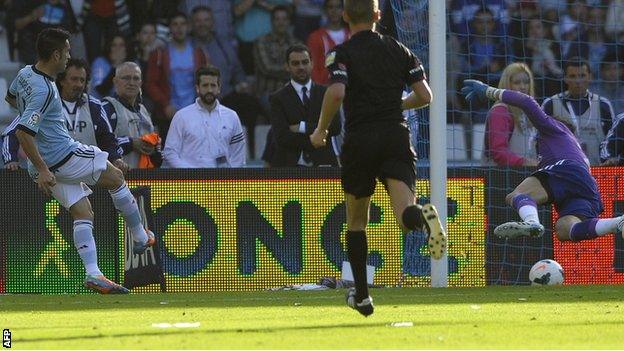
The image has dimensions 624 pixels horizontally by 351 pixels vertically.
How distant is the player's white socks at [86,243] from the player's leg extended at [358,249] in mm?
3319

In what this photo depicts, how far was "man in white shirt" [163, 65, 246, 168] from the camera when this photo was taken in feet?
45.3

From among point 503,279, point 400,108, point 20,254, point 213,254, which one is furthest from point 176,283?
point 400,108

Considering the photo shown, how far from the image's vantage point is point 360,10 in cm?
882

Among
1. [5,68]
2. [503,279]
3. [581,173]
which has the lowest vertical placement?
[503,279]

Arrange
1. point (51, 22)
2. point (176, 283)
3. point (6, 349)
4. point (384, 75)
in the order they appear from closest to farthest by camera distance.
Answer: point (6, 349)
point (384, 75)
point (176, 283)
point (51, 22)

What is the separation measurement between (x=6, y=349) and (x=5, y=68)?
9662mm

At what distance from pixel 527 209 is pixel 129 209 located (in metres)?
3.26

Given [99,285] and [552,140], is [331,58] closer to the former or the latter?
[99,285]

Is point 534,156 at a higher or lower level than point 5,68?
lower

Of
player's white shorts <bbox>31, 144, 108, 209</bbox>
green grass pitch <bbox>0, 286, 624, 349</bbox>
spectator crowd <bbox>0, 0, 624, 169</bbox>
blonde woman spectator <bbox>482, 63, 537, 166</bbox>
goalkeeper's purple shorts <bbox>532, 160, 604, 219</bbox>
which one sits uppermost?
spectator crowd <bbox>0, 0, 624, 169</bbox>

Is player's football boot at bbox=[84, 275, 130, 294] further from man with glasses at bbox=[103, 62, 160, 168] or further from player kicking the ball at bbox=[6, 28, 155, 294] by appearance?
man with glasses at bbox=[103, 62, 160, 168]

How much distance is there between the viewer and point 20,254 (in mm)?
13164

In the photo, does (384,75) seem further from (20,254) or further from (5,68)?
(5,68)

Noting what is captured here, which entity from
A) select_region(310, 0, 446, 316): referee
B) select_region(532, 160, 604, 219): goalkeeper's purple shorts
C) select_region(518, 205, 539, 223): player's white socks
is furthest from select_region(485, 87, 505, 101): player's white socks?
select_region(310, 0, 446, 316): referee
